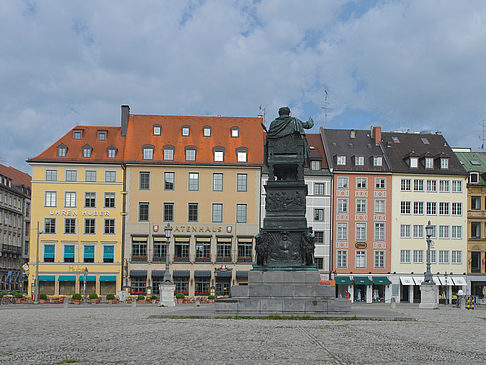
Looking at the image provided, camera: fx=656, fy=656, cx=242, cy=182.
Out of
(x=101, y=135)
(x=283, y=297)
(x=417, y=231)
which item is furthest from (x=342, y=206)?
(x=283, y=297)

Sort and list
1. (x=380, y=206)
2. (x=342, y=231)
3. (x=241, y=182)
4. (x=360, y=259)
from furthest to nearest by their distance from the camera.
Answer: (x=380, y=206), (x=342, y=231), (x=360, y=259), (x=241, y=182)

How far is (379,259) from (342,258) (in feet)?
12.1

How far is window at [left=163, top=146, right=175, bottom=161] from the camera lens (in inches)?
2435

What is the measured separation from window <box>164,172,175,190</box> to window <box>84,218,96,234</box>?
747 cm

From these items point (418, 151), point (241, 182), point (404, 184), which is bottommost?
point (241, 182)

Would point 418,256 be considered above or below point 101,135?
below

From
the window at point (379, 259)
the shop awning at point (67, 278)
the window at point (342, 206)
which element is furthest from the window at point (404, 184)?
the shop awning at point (67, 278)

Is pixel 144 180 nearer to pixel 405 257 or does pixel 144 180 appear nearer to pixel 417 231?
pixel 405 257

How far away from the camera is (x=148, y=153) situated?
61938mm

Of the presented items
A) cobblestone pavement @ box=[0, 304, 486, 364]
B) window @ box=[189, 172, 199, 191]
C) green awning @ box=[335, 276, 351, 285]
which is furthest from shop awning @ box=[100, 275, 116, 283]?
cobblestone pavement @ box=[0, 304, 486, 364]

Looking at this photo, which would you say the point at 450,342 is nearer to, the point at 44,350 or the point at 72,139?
the point at 44,350

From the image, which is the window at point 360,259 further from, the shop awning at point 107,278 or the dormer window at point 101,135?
the dormer window at point 101,135

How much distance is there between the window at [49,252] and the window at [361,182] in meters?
29.4

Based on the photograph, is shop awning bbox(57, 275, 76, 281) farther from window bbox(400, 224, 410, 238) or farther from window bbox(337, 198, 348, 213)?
window bbox(400, 224, 410, 238)
